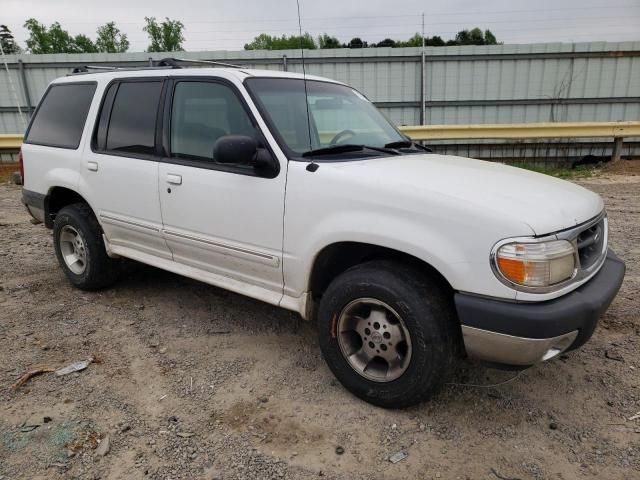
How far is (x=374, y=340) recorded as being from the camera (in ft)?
9.09

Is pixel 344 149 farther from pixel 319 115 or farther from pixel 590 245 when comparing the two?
pixel 590 245

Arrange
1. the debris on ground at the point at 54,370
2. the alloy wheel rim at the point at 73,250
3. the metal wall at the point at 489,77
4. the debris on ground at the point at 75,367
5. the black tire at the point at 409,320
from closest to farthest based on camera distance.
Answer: the black tire at the point at 409,320
the debris on ground at the point at 54,370
the debris on ground at the point at 75,367
the alloy wheel rim at the point at 73,250
the metal wall at the point at 489,77

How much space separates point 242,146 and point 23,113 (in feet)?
42.0

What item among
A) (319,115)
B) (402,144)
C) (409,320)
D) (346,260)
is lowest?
(409,320)

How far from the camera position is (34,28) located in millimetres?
48125

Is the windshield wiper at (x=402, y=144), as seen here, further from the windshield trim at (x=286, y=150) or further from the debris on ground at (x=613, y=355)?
the debris on ground at (x=613, y=355)

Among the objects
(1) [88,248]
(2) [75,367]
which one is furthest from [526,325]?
(1) [88,248]

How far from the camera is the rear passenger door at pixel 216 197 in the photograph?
121 inches

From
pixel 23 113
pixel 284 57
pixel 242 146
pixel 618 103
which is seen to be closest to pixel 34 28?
pixel 23 113

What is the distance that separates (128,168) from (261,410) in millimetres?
2171

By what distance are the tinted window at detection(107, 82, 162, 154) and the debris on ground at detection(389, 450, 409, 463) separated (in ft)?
8.89

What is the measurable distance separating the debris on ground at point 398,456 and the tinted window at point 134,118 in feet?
8.89

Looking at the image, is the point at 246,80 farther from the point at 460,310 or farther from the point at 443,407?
the point at 443,407

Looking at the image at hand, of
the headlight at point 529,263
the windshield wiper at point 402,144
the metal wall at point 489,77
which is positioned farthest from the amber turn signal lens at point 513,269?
the metal wall at point 489,77
